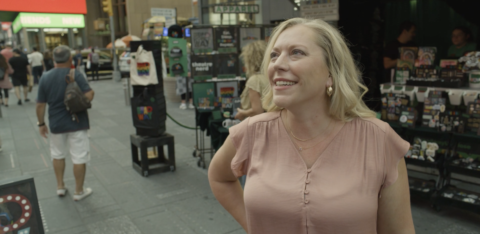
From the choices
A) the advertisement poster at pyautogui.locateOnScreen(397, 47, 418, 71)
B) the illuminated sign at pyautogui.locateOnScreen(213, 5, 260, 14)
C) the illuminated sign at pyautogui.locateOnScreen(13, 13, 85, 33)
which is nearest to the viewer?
the advertisement poster at pyautogui.locateOnScreen(397, 47, 418, 71)

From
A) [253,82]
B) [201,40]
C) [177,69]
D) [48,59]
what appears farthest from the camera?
[48,59]

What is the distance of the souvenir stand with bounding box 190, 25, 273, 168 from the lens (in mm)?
6211

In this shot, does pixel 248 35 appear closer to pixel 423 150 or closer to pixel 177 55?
pixel 423 150

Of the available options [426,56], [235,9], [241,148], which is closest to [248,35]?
[235,9]

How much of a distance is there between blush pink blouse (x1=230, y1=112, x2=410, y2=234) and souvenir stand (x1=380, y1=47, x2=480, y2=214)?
10.1ft

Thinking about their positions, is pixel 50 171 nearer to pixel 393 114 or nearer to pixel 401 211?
pixel 393 114

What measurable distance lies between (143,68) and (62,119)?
4.56ft

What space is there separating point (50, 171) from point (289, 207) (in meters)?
5.76

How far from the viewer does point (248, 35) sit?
22.0 feet

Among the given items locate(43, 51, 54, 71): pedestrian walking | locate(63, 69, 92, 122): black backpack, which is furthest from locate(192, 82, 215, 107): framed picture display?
locate(43, 51, 54, 71): pedestrian walking

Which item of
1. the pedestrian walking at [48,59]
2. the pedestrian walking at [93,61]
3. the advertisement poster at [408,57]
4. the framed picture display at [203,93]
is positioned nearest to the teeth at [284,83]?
the advertisement poster at [408,57]

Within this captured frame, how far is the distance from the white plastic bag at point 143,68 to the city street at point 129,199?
1.49m

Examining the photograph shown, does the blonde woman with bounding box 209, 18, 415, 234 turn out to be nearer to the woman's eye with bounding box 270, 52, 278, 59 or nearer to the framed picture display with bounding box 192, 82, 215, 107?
the woman's eye with bounding box 270, 52, 278, 59

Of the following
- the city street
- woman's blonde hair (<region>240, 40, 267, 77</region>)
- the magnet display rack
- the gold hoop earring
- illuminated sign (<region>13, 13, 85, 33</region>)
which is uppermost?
illuminated sign (<region>13, 13, 85, 33</region>)
